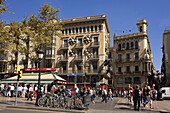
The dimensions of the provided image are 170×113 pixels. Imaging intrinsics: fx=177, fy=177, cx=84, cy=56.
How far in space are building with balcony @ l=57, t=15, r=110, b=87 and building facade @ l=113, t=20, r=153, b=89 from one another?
8946 mm

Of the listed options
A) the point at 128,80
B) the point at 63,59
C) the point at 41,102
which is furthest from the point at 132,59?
the point at 41,102

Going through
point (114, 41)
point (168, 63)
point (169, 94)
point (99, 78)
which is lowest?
point (169, 94)

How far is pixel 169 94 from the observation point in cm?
2931

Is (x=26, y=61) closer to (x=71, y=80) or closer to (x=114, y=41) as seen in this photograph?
(x=71, y=80)

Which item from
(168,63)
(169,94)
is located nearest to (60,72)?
(169,94)

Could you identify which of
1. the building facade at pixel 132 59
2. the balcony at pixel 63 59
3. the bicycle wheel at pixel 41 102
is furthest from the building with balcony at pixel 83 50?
the bicycle wheel at pixel 41 102

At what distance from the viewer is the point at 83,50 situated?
42.3 m

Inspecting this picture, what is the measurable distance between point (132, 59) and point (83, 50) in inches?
587

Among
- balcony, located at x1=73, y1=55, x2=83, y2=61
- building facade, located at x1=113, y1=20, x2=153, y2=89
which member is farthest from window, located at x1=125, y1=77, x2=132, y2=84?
Answer: balcony, located at x1=73, y1=55, x2=83, y2=61

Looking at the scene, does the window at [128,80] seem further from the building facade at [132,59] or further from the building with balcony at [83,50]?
the building with balcony at [83,50]

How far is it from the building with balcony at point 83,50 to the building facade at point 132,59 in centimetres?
895

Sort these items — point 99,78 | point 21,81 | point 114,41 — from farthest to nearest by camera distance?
1. point 114,41
2. point 99,78
3. point 21,81

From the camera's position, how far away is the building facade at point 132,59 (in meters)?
46.3

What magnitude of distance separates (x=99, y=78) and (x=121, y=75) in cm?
1125
